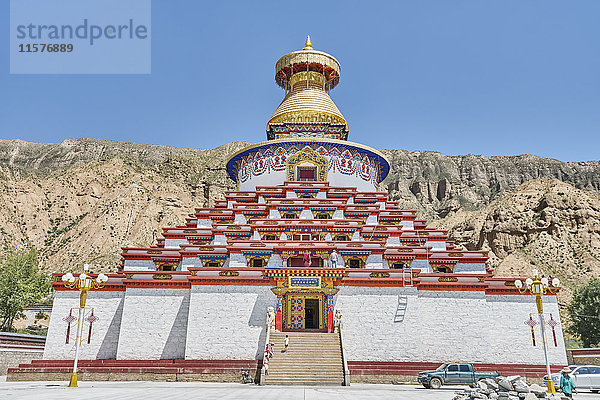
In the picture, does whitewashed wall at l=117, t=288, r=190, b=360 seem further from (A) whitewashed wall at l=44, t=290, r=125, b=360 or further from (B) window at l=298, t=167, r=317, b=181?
(B) window at l=298, t=167, r=317, b=181

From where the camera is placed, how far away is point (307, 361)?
2038 cm

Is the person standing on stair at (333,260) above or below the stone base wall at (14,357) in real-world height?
above

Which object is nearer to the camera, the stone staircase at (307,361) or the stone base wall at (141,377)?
the stone staircase at (307,361)

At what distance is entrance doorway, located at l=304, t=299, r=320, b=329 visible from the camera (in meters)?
24.1

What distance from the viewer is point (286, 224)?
26469mm

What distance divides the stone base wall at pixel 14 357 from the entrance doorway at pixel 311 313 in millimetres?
15805

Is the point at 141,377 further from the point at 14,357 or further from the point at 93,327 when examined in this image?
the point at 14,357

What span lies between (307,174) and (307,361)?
53.3ft

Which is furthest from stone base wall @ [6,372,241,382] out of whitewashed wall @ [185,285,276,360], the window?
the window

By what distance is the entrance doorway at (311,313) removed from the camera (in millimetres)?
24109

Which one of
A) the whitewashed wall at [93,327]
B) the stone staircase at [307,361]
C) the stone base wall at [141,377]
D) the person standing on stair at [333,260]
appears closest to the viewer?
the stone staircase at [307,361]

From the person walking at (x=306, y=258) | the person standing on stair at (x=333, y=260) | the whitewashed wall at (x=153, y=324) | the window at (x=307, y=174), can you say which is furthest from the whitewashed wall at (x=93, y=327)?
the window at (x=307, y=174)

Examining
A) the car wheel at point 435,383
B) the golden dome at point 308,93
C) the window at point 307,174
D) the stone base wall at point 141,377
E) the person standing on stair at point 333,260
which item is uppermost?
the golden dome at point 308,93

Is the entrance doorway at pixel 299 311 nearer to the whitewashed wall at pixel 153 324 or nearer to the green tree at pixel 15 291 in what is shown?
the whitewashed wall at pixel 153 324
